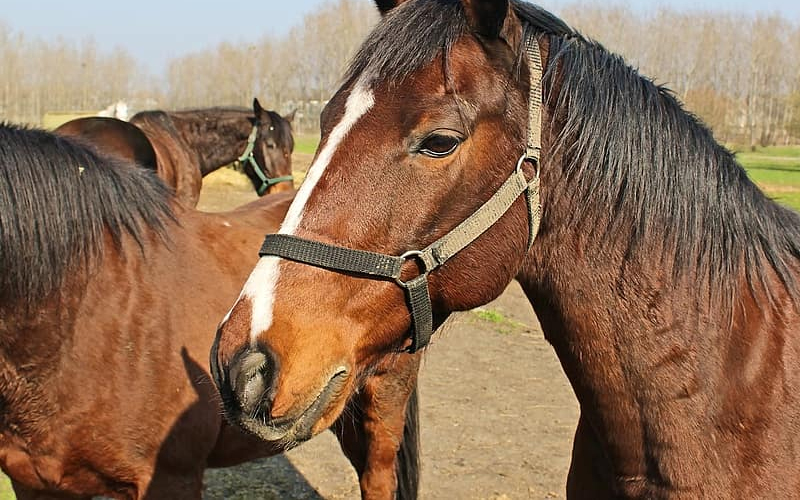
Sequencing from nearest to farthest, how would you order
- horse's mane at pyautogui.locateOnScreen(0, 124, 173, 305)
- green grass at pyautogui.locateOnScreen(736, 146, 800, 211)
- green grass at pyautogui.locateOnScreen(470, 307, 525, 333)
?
horse's mane at pyautogui.locateOnScreen(0, 124, 173, 305) → green grass at pyautogui.locateOnScreen(470, 307, 525, 333) → green grass at pyautogui.locateOnScreen(736, 146, 800, 211)

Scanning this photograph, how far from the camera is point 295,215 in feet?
5.13

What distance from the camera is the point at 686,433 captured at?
1700mm

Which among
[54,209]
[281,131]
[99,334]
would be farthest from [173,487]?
[281,131]

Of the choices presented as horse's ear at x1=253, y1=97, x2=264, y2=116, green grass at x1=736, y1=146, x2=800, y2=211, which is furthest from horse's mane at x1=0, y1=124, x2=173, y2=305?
green grass at x1=736, y1=146, x2=800, y2=211

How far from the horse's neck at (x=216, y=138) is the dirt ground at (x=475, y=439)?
4330 mm

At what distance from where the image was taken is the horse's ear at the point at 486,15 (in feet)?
5.15

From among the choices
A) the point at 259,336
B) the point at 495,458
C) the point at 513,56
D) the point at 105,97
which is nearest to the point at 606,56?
the point at 513,56

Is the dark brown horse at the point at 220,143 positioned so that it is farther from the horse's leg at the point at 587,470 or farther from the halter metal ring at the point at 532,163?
the halter metal ring at the point at 532,163

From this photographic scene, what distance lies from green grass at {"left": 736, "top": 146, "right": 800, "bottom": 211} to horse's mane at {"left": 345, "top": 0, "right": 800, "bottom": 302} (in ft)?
46.3

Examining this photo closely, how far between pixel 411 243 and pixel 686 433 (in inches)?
31.8

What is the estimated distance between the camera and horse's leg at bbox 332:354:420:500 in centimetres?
372

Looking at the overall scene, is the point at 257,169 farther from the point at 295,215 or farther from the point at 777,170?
the point at 777,170

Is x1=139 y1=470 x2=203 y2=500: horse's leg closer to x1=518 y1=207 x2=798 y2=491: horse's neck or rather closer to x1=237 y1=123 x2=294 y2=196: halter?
x1=518 y1=207 x2=798 y2=491: horse's neck

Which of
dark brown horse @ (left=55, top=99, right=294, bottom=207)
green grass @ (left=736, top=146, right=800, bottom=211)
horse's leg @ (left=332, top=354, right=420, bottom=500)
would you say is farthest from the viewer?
green grass @ (left=736, top=146, right=800, bottom=211)
